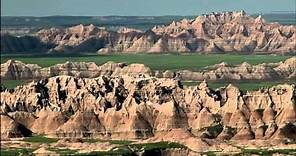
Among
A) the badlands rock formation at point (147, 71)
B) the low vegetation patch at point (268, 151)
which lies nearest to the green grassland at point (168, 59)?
the badlands rock formation at point (147, 71)

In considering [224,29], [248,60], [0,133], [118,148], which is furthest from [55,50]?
[118,148]

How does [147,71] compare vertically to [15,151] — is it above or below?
above

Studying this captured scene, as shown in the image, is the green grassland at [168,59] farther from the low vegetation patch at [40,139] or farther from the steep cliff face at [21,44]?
the low vegetation patch at [40,139]

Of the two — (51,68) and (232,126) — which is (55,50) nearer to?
(51,68)

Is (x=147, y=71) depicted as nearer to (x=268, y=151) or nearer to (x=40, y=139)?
(x=40, y=139)

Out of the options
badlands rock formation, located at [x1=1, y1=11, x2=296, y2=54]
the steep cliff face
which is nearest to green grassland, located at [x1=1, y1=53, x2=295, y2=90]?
the steep cliff face

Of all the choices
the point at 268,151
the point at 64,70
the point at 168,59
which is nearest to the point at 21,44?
the point at 168,59

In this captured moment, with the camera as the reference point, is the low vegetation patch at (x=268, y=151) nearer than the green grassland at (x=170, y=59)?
Yes
